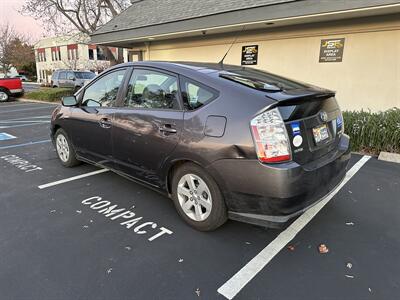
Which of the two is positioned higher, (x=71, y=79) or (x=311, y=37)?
(x=311, y=37)

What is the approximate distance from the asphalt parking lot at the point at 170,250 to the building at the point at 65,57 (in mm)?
36897

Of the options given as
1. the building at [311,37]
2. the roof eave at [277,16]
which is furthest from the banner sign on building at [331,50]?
the roof eave at [277,16]

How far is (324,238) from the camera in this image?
2814 mm

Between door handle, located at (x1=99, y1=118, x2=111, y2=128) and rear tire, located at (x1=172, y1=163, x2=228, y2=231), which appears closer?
rear tire, located at (x1=172, y1=163, x2=228, y2=231)

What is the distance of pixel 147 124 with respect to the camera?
10.2 ft

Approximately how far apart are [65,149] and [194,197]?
2848mm

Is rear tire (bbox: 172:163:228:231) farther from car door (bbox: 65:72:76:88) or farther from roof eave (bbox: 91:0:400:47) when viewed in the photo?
car door (bbox: 65:72:76:88)

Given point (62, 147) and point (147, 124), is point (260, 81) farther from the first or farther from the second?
point (62, 147)

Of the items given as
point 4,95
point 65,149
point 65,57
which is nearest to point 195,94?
point 65,149

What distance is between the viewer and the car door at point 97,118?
3.64 metres

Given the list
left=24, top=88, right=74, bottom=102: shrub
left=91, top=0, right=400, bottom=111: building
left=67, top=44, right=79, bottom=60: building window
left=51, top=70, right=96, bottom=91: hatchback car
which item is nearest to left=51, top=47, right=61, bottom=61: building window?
left=67, top=44, right=79, bottom=60: building window

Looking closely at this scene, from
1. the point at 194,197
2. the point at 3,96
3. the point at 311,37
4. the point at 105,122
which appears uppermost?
the point at 311,37

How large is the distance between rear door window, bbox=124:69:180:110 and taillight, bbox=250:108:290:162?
0.93m

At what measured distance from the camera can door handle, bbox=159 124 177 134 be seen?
2847 mm
